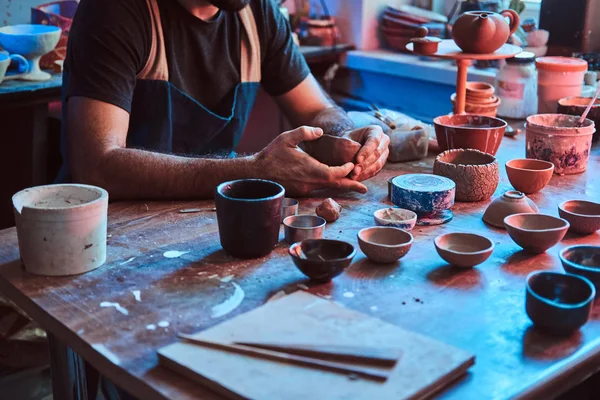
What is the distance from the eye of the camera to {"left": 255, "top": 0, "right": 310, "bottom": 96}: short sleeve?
8.52 ft

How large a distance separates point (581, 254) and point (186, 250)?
0.79 m

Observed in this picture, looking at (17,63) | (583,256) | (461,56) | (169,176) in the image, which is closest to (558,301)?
(583,256)

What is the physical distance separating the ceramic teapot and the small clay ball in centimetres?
91

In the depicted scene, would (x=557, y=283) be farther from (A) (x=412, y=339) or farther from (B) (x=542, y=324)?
(A) (x=412, y=339)

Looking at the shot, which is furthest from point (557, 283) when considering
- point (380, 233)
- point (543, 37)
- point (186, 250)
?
point (543, 37)

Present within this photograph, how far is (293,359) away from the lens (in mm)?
1115

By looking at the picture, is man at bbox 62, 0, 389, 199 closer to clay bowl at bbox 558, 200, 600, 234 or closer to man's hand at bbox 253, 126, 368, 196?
man's hand at bbox 253, 126, 368, 196

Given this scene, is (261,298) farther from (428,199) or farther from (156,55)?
(156,55)

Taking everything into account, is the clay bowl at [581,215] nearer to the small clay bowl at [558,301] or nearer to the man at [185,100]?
the small clay bowl at [558,301]

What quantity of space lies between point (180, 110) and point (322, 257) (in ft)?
3.69

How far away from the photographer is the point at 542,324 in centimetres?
123

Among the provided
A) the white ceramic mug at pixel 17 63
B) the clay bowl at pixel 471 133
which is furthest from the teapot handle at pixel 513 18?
the white ceramic mug at pixel 17 63

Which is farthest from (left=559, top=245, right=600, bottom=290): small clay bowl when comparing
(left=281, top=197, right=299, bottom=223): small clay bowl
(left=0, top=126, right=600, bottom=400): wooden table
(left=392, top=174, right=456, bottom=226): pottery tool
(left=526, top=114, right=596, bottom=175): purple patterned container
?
(left=526, top=114, right=596, bottom=175): purple patterned container

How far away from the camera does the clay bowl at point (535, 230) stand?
4.96 feet
